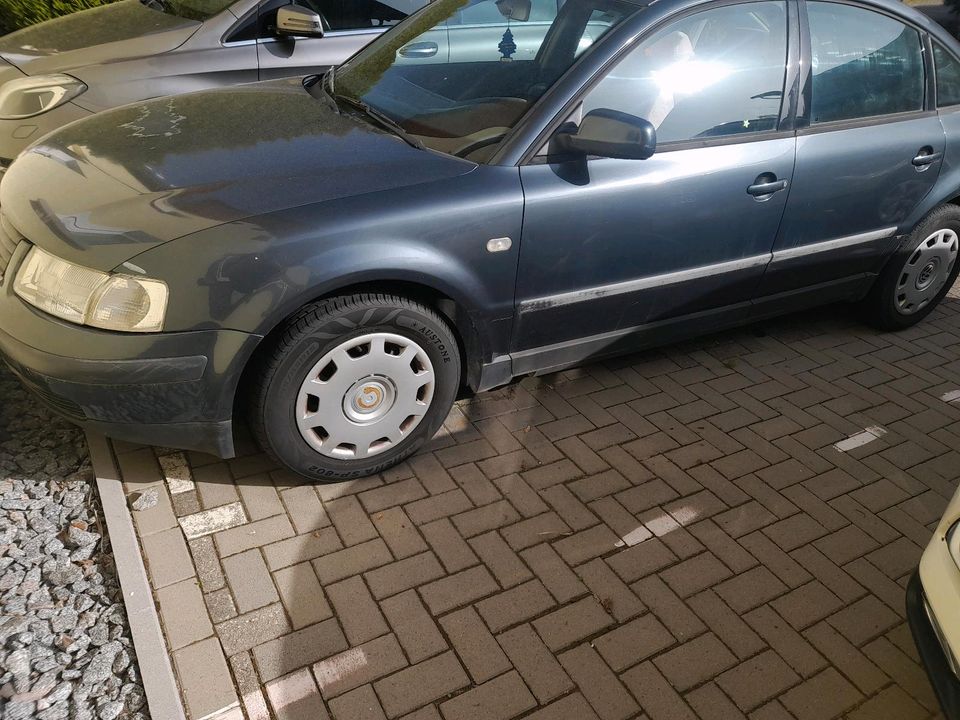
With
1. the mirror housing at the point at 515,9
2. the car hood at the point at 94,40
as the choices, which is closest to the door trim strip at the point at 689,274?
the mirror housing at the point at 515,9

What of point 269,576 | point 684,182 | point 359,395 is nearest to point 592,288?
point 684,182

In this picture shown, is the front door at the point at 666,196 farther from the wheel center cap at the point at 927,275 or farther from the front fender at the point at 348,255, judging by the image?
the wheel center cap at the point at 927,275

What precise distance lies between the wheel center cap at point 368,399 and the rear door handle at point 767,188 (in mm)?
1746

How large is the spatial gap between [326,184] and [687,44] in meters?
1.56

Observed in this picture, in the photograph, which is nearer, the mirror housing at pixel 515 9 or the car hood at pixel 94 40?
the mirror housing at pixel 515 9

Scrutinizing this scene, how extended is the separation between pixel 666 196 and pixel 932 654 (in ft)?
6.02

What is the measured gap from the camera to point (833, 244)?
153 inches

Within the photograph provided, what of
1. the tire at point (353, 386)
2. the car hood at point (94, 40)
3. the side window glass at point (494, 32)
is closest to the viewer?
the tire at point (353, 386)

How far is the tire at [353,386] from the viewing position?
8.74 ft

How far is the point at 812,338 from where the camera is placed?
449cm

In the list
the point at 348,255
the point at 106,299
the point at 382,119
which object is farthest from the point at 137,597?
the point at 382,119

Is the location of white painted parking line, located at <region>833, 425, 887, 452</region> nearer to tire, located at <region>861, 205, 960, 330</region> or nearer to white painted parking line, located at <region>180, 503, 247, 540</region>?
tire, located at <region>861, 205, 960, 330</region>

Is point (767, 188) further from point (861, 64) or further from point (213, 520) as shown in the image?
point (213, 520)

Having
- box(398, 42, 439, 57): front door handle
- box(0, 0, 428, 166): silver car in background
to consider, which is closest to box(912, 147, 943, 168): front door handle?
box(398, 42, 439, 57): front door handle
